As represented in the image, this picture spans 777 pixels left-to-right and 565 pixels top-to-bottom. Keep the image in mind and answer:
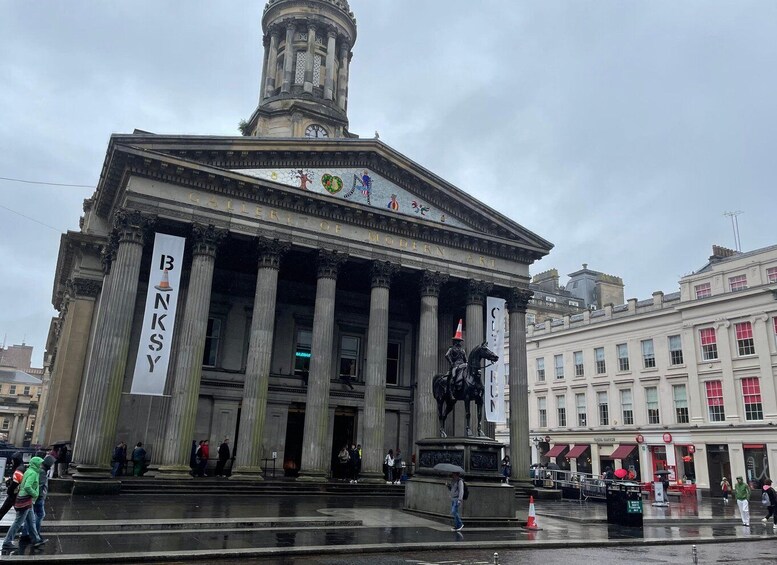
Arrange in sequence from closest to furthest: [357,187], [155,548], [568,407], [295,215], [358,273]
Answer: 1. [155,548]
2. [295,215]
3. [357,187]
4. [358,273]
5. [568,407]


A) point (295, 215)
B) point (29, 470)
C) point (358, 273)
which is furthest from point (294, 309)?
point (29, 470)

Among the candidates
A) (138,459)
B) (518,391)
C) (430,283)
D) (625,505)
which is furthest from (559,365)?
(138,459)

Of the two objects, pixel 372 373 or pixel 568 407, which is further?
pixel 568 407

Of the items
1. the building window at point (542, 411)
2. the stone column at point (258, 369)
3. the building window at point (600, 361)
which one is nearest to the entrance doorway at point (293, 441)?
the stone column at point (258, 369)

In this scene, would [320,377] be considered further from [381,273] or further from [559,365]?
[559,365]

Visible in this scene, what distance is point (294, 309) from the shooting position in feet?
101

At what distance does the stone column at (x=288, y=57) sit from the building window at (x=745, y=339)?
32.3 metres

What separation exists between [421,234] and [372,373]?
274 inches

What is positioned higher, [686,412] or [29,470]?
[686,412]

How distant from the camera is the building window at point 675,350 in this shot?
42.4m

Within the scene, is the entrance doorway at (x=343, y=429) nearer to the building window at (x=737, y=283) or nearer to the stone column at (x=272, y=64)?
the stone column at (x=272, y=64)

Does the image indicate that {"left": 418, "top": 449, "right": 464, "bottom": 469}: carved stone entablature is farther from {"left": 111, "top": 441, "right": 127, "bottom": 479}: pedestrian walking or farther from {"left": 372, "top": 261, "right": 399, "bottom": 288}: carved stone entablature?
{"left": 111, "top": 441, "right": 127, "bottom": 479}: pedestrian walking

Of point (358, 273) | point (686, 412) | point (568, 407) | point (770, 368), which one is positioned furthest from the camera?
point (568, 407)

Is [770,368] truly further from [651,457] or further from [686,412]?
[651,457]
